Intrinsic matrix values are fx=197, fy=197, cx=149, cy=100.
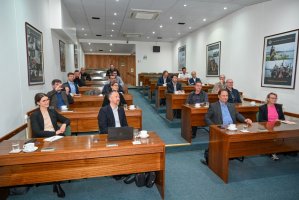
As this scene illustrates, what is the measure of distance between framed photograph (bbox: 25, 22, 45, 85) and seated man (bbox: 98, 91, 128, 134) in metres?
1.77

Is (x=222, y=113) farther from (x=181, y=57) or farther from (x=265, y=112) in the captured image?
(x=181, y=57)

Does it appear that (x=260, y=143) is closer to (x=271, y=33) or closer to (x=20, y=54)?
(x=271, y=33)

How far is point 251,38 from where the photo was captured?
19.7 feet

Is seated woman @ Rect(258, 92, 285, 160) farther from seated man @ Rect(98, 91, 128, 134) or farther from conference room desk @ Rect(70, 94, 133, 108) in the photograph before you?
conference room desk @ Rect(70, 94, 133, 108)

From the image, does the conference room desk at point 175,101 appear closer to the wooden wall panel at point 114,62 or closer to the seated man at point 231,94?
the seated man at point 231,94

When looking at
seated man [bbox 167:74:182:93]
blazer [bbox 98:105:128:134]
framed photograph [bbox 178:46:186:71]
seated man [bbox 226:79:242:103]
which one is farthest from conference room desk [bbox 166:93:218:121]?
framed photograph [bbox 178:46:186:71]

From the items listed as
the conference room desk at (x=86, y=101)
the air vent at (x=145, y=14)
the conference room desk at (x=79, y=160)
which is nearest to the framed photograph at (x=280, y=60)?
the air vent at (x=145, y=14)

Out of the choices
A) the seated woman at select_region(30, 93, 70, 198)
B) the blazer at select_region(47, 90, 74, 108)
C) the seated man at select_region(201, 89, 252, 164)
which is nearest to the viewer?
the seated woman at select_region(30, 93, 70, 198)

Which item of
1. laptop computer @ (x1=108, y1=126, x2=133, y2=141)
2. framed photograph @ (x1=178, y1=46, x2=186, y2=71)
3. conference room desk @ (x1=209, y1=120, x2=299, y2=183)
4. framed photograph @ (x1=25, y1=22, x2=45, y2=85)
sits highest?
framed photograph @ (x1=178, y1=46, x2=186, y2=71)

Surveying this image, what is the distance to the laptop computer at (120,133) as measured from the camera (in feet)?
7.65

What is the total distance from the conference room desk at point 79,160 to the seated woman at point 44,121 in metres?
0.40

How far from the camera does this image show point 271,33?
5.31 m

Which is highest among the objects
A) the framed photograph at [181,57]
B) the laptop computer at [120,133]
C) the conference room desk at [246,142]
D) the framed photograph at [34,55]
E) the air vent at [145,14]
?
the air vent at [145,14]

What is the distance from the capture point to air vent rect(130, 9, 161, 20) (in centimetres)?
676
